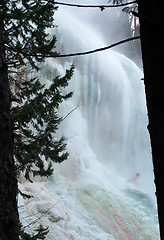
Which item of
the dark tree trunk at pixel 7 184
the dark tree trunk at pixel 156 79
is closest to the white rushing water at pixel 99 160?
the dark tree trunk at pixel 7 184

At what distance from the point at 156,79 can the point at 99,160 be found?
672 inches

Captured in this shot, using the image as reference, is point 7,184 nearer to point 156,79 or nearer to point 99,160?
point 156,79

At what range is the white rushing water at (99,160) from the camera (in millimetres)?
9484

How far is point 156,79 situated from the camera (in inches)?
46.1

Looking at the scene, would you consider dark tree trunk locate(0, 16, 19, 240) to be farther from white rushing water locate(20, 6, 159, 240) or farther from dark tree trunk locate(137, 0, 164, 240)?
dark tree trunk locate(137, 0, 164, 240)

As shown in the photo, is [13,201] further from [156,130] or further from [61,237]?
[61,237]

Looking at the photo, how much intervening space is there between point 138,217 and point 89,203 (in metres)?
1.99

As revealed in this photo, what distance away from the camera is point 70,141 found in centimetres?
1631

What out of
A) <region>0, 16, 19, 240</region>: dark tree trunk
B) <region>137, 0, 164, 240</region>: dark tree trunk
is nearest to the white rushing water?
<region>0, 16, 19, 240</region>: dark tree trunk

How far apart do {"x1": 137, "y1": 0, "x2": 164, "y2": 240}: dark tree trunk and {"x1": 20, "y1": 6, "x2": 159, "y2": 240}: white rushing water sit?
246 centimetres

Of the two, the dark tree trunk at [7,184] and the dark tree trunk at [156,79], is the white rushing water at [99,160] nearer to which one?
the dark tree trunk at [7,184]

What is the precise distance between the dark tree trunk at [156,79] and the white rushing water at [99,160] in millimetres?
2463

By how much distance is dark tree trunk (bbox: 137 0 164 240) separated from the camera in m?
1.15

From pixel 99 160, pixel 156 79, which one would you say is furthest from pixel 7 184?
pixel 99 160
